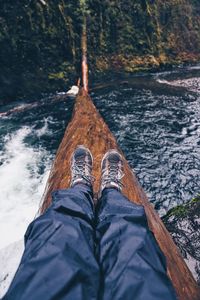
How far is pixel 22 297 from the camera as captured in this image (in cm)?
207

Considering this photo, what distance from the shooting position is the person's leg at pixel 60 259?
2143 mm

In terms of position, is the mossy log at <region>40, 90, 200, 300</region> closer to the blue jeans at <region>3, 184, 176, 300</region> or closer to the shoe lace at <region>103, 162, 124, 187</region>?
the shoe lace at <region>103, 162, 124, 187</region>

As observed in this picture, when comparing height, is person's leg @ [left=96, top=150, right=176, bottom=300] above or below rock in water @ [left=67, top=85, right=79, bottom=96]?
below

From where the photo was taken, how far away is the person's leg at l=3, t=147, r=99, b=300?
2143 millimetres

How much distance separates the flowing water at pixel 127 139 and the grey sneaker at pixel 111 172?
1.75m

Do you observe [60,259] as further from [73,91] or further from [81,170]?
[73,91]

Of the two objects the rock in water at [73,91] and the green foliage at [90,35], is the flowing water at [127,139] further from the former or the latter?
the green foliage at [90,35]

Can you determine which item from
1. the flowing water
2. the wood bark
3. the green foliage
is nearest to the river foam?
the flowing water

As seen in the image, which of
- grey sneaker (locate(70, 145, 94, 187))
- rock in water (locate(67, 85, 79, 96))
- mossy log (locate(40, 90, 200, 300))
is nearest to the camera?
mossy log (locate(40, 90, 200, 300))

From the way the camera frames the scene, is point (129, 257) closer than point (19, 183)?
Yes

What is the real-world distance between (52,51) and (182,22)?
8.78 m

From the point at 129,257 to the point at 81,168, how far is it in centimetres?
209

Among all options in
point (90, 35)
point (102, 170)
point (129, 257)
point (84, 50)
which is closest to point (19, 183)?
point (102, 170)

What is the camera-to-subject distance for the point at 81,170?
14.1ft
